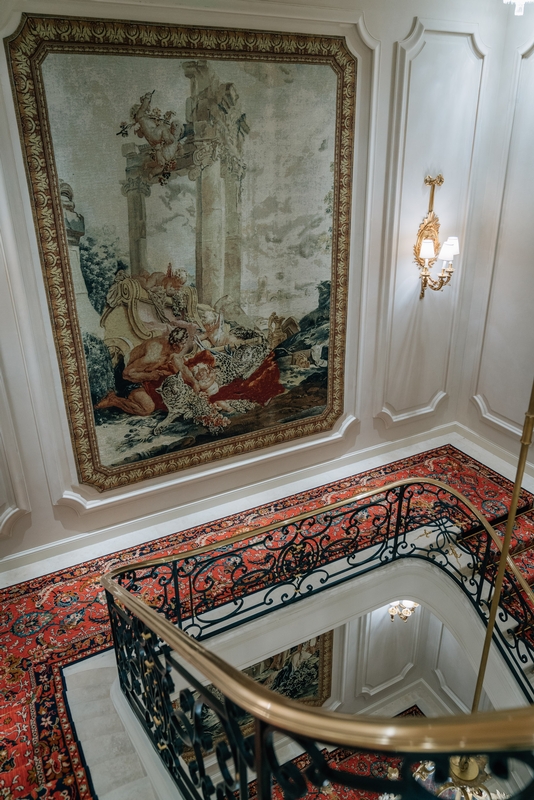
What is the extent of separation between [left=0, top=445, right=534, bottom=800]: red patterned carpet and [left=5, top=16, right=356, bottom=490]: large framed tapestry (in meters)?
0.71

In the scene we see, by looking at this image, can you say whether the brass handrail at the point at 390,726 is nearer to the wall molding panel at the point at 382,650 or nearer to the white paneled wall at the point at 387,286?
the white paneled wall at the point at 387,286

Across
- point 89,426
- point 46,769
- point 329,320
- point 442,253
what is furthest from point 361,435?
point 46,769

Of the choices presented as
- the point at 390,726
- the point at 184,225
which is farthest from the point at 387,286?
the point at 390,726

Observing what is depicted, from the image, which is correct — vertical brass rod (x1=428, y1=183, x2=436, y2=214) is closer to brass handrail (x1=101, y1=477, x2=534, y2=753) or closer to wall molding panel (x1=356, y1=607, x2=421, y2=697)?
wall molding panel (x1=356, y1=607, x2=421, y2=697)

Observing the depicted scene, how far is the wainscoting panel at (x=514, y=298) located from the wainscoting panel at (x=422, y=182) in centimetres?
41

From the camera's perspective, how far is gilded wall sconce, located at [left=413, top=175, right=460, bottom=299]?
581cm

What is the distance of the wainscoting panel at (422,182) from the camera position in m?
5.40

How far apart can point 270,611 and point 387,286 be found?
10.9 feet

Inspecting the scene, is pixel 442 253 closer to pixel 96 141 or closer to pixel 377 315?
pixel 377 315

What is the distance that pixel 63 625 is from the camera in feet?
15.0

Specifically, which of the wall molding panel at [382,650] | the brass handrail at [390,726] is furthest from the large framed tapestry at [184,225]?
the brass handrail at [390,726]

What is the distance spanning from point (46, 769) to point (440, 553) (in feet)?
11.4

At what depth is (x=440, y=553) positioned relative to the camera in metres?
5.31

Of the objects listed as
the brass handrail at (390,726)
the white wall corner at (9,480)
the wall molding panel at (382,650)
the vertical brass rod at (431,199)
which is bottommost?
the wall molding panel at (382,650)
